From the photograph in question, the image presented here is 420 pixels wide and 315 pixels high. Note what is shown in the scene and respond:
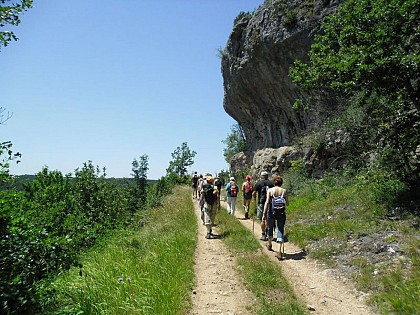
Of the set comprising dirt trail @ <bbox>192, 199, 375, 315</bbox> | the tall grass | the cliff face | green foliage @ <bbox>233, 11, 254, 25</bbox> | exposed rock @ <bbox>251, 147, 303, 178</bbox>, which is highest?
green foliage @ <bbox>233, 11, 254, 25</bbox>

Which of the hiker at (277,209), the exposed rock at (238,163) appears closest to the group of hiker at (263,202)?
the hiker at (277,209)

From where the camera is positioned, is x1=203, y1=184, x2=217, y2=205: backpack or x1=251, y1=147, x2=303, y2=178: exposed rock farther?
x1=251, y1=147, x2=303, y2=178: exposed rock

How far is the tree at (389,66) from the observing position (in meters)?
7.99

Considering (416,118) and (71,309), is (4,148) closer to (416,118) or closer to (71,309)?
(71,309)

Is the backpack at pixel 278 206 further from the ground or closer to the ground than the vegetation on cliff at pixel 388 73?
closer to the ground

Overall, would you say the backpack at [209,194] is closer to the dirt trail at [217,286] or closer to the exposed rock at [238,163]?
the dirt trail at [217,286]

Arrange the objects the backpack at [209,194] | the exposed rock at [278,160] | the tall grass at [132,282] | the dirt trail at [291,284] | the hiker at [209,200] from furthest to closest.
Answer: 1. the exposed rock at [278,160]
2. the backpack at [209,194]
3. the hiker at [209,200]
4. the dirt trail at [291,284]
5. the tall grass at [132,282]

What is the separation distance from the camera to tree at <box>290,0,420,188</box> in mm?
7992

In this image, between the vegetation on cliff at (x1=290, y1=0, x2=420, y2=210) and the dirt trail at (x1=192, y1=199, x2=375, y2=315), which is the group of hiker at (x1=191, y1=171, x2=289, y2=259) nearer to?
the dirt trail at (x1=192, y1=199, x2=375, y2=315)

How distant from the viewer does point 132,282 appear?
5012 millimetres

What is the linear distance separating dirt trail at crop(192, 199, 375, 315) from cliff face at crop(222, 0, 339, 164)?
15568 millimetres

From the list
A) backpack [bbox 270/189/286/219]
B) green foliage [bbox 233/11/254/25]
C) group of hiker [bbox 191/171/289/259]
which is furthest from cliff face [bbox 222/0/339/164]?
backpack [bbox 270/189/286/219]

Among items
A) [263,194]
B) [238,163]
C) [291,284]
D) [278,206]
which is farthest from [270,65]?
[291,284]

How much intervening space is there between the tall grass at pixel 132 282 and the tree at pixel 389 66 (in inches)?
267
